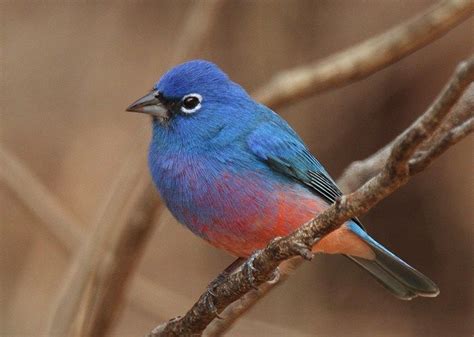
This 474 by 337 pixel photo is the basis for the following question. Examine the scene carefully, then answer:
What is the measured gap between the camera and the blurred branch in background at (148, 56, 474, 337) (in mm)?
2912

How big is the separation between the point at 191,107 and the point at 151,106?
26 centimetres

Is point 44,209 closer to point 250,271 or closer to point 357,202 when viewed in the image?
point 250,271

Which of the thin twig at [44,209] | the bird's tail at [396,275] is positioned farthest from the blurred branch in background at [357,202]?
the thin twig at [44,209]

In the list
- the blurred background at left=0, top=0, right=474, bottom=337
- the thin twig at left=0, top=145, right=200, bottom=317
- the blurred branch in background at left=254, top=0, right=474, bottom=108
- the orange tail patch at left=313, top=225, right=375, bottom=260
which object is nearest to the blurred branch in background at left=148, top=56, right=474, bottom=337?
the orange tail patch at left=313, top=225, right=375, bottom=260

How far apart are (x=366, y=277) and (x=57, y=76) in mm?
4037

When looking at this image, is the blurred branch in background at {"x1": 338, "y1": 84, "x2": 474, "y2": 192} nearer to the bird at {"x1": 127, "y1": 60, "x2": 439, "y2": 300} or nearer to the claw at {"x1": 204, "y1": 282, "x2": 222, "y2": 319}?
the bird at {"x1": 127, "y1": 60, "x2": 439, "y2": 300}

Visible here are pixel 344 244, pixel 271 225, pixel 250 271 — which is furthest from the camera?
pixel 344 244

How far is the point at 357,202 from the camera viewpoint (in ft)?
10.7

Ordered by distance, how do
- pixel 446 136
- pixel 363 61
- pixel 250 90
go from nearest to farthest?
1. pixel 446 136
2. pixel 363 61
3. pixel 250 90

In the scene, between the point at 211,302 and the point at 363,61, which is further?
the point at 363,61

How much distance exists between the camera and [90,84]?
9641 mm

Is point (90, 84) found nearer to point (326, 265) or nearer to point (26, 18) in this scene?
point (26, 18)

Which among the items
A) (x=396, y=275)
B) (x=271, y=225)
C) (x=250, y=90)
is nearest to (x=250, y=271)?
(x=271, y=225)

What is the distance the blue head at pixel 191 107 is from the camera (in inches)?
205
